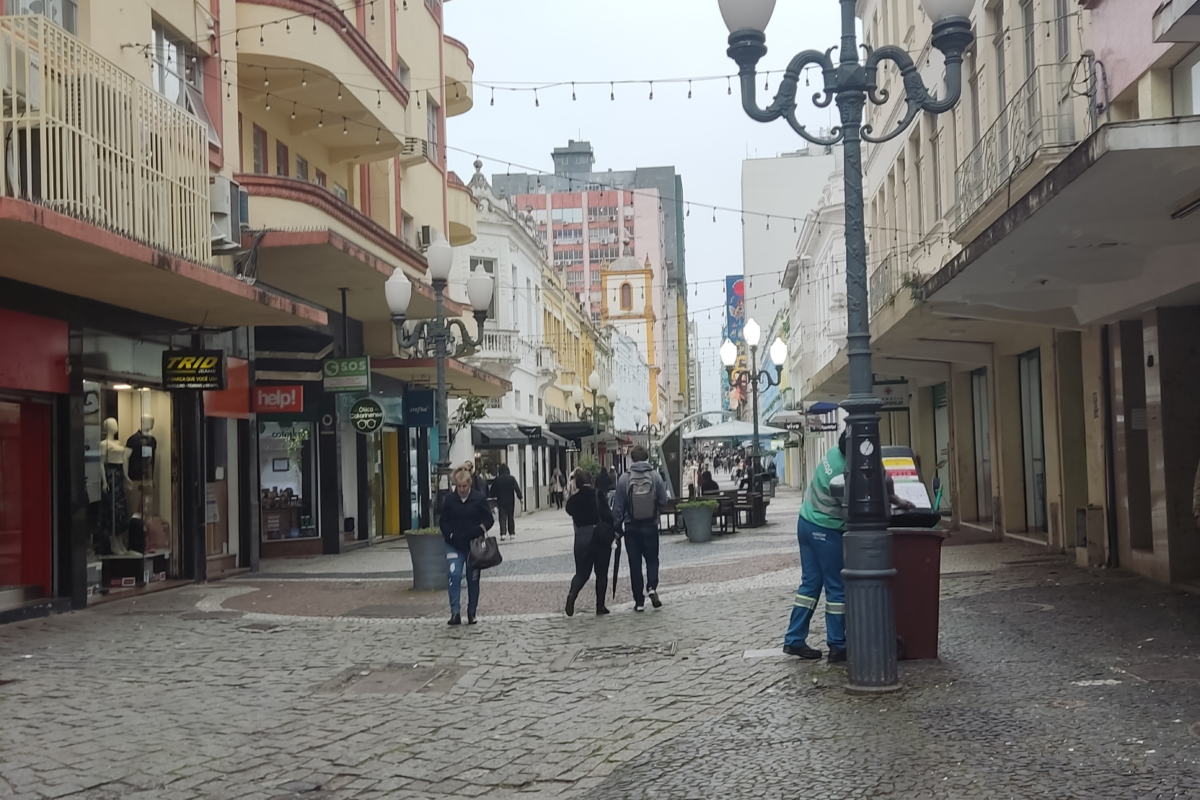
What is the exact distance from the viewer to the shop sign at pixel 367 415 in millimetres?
21797

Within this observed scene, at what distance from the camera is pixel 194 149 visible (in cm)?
1537

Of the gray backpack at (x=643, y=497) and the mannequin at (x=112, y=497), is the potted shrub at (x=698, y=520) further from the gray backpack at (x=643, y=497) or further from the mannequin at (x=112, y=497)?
the gray backpack at (x=643, y=497)

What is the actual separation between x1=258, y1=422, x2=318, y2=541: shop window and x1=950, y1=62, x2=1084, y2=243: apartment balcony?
12888mm

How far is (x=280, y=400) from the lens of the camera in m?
19.8

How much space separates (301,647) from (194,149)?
681cm

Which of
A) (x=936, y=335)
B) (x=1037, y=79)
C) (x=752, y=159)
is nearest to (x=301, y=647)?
(x=1037, y=79)

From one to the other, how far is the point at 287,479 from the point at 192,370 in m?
7.58

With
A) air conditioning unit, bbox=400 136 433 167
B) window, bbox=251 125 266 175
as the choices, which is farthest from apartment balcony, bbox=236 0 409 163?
air conditioning unit, bbox=400 136 433 167

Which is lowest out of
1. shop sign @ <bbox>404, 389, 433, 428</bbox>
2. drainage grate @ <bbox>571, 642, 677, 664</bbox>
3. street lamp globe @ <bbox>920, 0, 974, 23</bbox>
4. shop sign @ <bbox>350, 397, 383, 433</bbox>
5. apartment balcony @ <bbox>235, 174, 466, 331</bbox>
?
drainage grate @ <bbox>571, 642, 677, 664</bbox>

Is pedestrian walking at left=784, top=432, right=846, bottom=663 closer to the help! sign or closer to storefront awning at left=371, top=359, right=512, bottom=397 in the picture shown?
the help! sign

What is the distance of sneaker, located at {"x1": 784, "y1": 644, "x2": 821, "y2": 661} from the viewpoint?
9.48 m

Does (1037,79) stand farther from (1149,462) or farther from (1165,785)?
(1165,785)

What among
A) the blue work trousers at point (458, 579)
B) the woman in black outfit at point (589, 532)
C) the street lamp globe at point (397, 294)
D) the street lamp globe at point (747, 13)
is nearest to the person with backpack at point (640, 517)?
the woman in black outfit at point (589, 532)

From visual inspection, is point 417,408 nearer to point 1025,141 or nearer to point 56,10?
point 56,10
